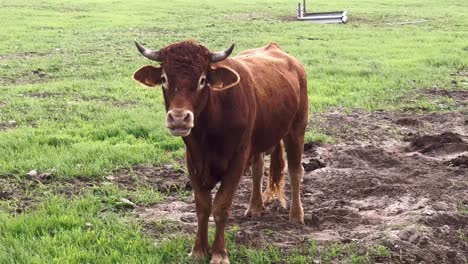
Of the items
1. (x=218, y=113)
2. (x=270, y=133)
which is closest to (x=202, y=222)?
(x=218, y=113)

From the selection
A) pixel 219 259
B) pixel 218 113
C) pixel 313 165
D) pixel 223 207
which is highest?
pixel 218 113

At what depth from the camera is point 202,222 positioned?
5.66 m

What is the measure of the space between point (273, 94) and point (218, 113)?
1097mm

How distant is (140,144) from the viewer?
9.34 m

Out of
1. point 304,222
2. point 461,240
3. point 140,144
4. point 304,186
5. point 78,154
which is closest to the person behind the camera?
point 461,240

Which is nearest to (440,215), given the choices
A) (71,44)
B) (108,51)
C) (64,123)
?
(64,123)

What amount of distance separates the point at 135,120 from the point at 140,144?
142cm

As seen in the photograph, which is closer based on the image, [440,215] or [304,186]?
→ [440,215]

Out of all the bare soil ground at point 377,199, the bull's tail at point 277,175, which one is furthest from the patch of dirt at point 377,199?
the bull's tail at point 277,175

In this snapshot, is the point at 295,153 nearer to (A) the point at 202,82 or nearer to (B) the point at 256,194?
(B) the point at 256,194

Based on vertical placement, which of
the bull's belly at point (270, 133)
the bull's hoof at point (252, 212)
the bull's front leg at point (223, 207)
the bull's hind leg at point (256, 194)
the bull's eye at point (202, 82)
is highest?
the bull's eye at point (202, 82)

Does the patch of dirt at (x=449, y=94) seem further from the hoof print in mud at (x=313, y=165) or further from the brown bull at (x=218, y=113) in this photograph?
the brown bull at (x=218, y=113)

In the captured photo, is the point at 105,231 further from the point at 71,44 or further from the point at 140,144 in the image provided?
the point at 71,44

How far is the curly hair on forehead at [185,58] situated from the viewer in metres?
5.00
